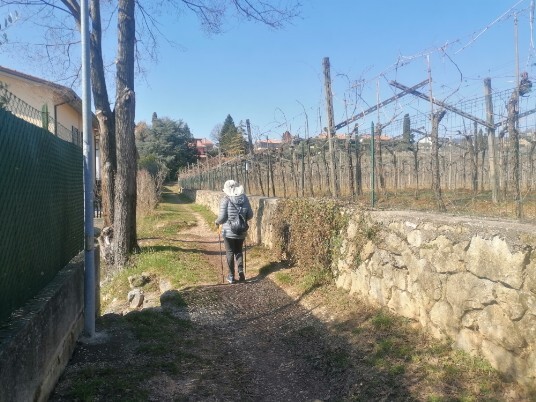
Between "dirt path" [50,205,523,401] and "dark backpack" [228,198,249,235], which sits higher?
"dark backpack" [228,198,249,235]

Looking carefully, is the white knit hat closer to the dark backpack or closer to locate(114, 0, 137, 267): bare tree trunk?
the dark backpack

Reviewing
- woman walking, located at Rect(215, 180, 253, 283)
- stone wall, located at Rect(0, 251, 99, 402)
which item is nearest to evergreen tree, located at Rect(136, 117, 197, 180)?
woman walking, located at Rect(215, 180, 253, 283)

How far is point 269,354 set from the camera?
5383 mm

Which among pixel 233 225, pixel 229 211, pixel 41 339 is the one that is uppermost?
pixel 229 211

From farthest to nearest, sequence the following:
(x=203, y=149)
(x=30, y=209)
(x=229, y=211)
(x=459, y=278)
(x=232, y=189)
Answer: (x=203, y=149)
(x=232, y=189)
(x=229, y=211)
(x=459, y=278)
(x=30, y=209)

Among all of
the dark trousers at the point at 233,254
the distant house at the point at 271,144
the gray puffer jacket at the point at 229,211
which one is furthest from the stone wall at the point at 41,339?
the distant house at the point at 271,144

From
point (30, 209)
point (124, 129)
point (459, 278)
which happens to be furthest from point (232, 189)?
point (459, 278)

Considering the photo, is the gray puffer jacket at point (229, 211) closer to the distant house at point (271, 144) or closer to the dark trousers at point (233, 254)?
the dark trousers at point (233, 254)

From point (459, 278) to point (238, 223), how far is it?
4657 millimetres

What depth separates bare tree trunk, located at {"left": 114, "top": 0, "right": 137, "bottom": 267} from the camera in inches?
405

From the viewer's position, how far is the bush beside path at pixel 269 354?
3998 mm

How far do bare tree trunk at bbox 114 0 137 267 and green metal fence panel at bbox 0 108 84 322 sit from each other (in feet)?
15.1

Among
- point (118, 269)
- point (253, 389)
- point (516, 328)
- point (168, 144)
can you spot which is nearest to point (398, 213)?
point (516, 328)

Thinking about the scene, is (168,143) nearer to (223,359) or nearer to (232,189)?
(232,189)
